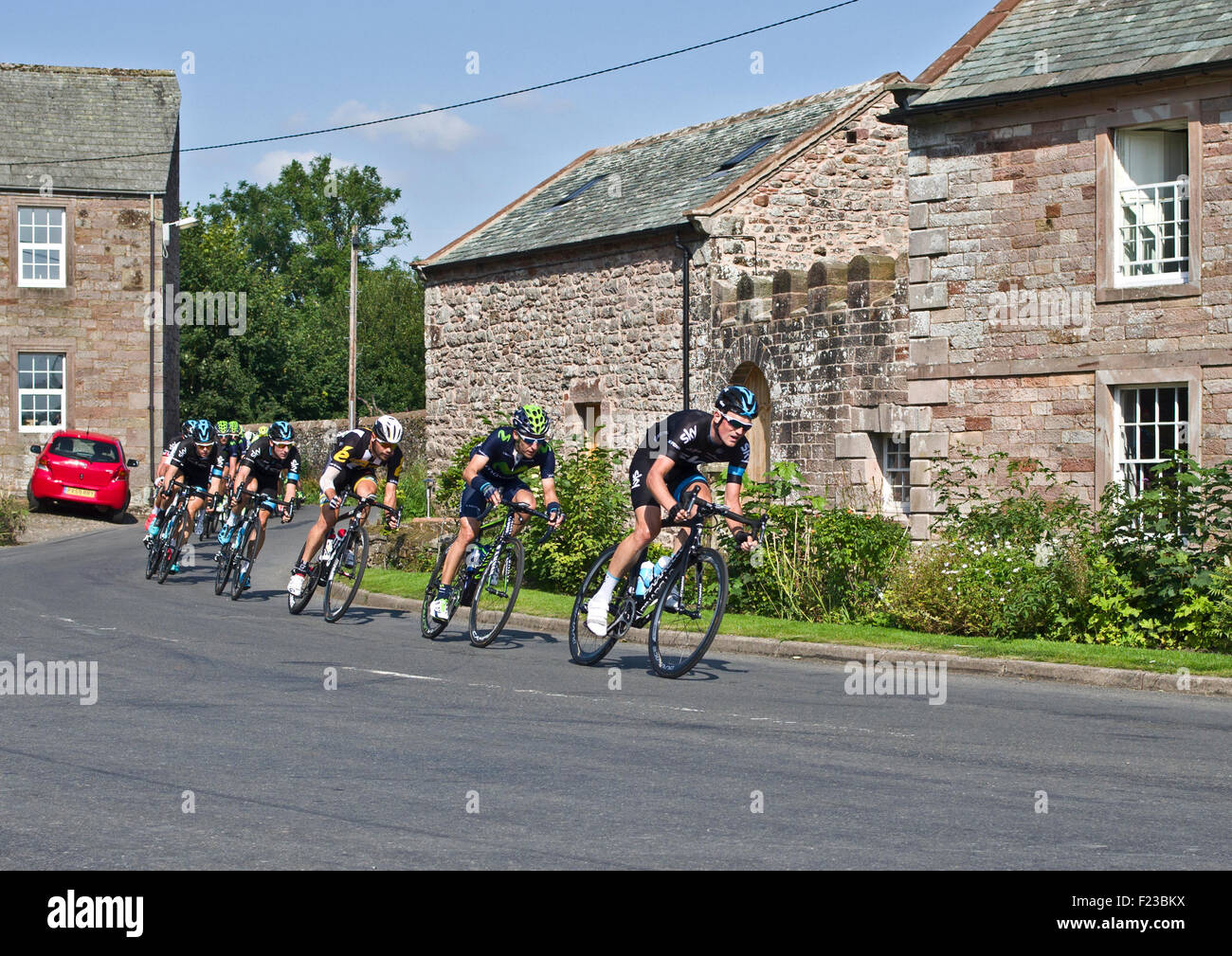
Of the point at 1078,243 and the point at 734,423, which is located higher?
the point at 1078,243

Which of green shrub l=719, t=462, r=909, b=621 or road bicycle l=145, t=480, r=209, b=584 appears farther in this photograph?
road bicycle l=145, t=480, r=209, b=584

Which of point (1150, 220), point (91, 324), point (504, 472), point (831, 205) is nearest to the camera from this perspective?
point (504, 472)

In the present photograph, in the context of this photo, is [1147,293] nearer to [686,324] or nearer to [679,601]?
[679,601]

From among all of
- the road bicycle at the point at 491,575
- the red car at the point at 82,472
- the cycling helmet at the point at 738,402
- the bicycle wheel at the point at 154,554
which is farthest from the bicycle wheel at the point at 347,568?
the red car at the point at 82,472

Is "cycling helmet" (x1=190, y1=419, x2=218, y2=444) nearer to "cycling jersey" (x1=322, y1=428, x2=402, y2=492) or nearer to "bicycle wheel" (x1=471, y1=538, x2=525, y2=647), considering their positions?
"cycling jersey" (x1=322, y1=428, x2=402, y2=492)

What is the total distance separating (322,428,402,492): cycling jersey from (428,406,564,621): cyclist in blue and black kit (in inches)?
69.1

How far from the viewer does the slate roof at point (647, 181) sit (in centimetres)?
2836

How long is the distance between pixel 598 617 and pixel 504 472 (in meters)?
2.17

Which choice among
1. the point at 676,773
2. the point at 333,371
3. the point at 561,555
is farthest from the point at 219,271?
the point at 676,773

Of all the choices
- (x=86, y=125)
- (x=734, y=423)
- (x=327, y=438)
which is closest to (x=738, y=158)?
(x=86, y=125)

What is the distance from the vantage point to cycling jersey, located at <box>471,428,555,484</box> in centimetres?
1281

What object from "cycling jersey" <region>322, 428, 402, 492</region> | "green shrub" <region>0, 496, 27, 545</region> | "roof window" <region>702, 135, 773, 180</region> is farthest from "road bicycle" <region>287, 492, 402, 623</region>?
"green shrub" <region>0, 496, 27, 545</region>

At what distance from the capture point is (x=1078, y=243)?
16844 millimetres

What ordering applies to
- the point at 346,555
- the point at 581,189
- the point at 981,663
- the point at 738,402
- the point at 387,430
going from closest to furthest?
the point at 738,402 → the point at 981,663 → the point at 387,430 → the point at 346,555 → the point at 581,189
